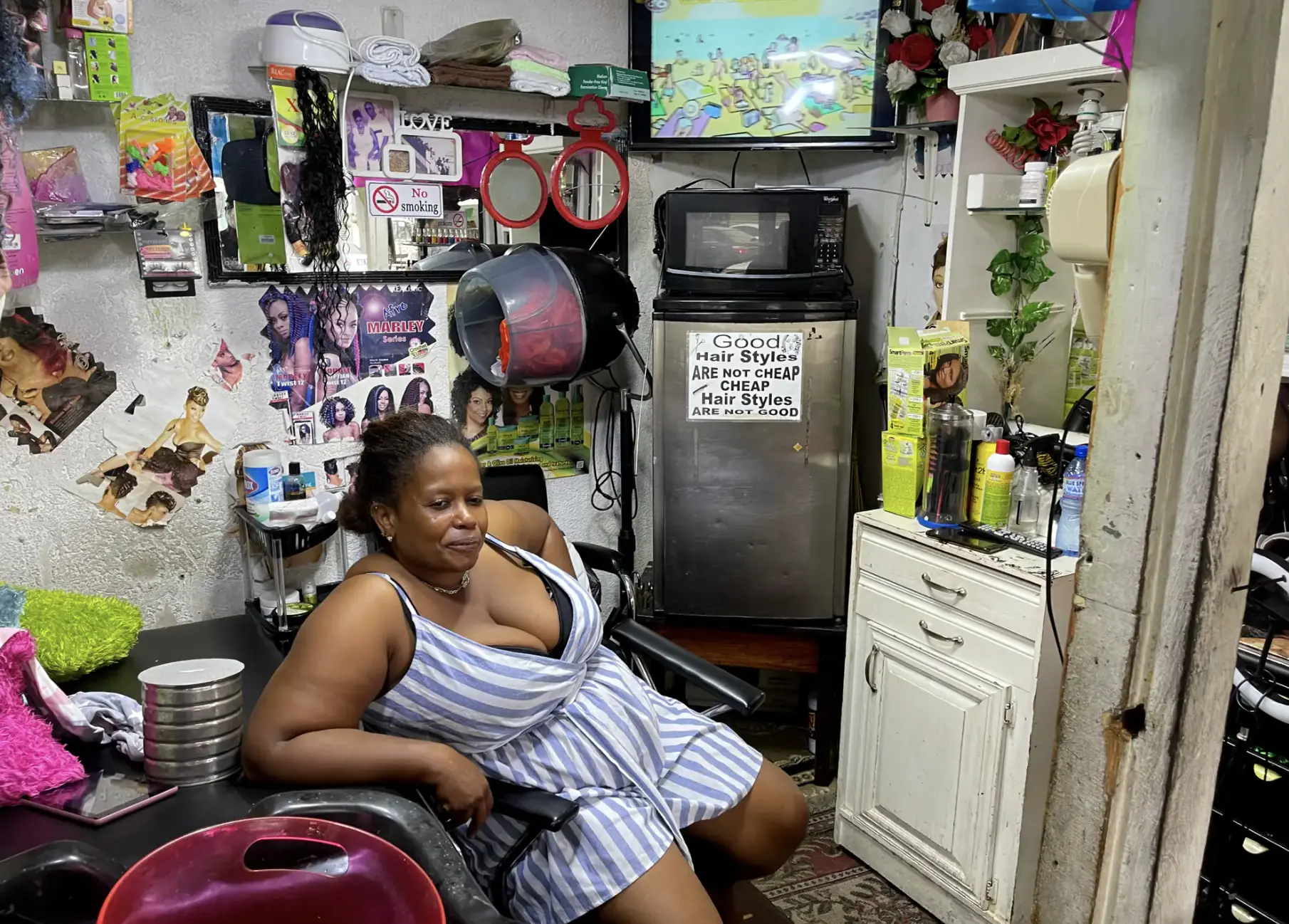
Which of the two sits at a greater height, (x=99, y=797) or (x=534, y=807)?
(x=99, y=797)

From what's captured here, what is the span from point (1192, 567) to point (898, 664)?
1518mm

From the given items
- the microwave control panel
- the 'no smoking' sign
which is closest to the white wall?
the 'no smoking' sign

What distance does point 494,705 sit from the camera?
5.37 feet

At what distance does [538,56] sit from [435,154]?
0.40 metres

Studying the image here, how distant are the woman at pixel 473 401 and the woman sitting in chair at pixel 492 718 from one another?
3.79ft

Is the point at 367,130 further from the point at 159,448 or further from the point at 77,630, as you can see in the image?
the point at 77,630

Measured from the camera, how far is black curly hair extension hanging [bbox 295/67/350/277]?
248 cm

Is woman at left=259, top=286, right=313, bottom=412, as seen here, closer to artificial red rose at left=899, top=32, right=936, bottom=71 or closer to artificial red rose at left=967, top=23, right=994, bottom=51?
artificial red rose at left=899, top=32, right=936, bottom=71

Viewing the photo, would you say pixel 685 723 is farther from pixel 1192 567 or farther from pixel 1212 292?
pixel 1212 292

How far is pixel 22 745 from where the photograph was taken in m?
1.40

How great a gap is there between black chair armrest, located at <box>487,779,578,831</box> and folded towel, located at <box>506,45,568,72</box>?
1.96 m

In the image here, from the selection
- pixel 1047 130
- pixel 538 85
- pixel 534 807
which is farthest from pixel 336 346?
pixel 1047 130

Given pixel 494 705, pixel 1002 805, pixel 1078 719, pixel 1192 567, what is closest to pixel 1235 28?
pixel 1192 567

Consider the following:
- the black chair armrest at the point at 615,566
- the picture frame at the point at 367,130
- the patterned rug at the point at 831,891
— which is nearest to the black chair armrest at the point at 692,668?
the black chair armrest at the point at 615,566
